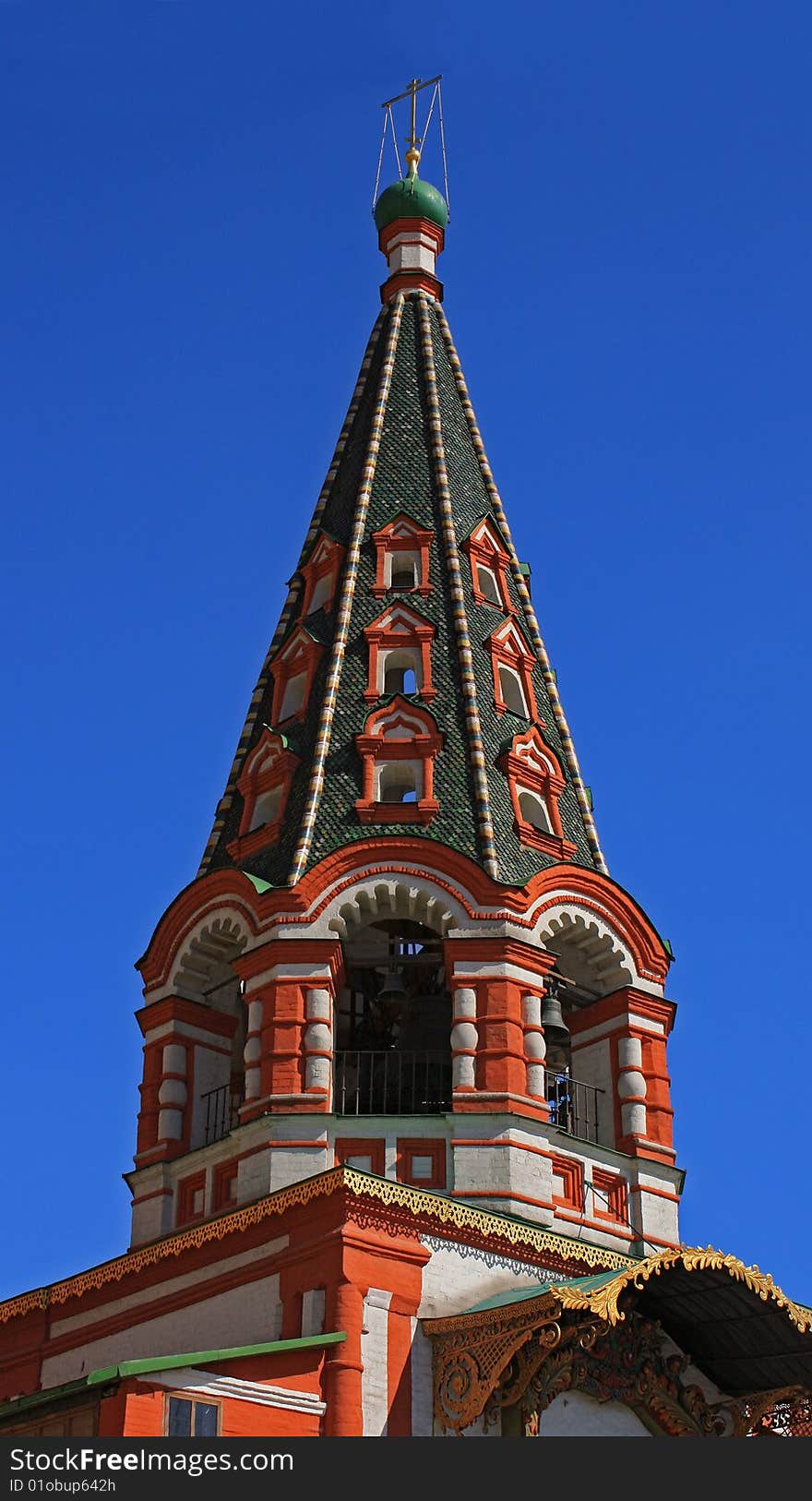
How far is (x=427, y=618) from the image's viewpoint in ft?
83.5

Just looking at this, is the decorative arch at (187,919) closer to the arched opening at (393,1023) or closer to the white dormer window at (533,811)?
the arched opening at (393,1023)

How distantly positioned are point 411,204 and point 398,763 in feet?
31.6

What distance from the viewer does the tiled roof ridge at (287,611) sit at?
25.2 m

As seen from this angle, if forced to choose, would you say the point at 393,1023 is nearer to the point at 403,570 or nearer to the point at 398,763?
the point at 398,763

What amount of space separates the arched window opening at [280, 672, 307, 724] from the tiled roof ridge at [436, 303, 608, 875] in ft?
9.21

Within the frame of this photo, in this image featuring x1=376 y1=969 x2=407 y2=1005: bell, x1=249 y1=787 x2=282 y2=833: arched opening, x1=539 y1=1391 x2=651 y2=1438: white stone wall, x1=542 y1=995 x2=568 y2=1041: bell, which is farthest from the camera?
x1=249 y1=787 x2=282 y2=833: arched opening

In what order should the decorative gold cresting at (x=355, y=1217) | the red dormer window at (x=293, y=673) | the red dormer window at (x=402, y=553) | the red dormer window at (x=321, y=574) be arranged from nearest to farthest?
the decorative gold cresting at (x=355, y=1217) < the red dormer window at (x=293, y=673) < the red dormer window at (x=402, y=553) < the red dormer window at (x=321, y=574)

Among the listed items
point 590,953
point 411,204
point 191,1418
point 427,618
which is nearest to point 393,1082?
point 590,953

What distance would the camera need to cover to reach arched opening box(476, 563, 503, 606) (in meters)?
26.5

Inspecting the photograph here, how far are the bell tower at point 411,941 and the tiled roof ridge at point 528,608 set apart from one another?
0.05 metres

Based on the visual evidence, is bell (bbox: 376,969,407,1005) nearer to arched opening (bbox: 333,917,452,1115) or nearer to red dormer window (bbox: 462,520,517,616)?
arched opening (bbox: 333,917,452,1115)

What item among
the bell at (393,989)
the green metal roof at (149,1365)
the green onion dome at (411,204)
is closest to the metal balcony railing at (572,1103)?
the bell at (393,989)

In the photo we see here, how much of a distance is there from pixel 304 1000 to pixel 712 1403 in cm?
536

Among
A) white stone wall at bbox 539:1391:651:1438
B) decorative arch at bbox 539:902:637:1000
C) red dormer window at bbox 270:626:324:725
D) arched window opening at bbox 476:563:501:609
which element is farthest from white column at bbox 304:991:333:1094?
arched window opening at bbox 476:563:501:609
